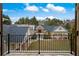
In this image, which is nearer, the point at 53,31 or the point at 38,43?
the point at 53,31

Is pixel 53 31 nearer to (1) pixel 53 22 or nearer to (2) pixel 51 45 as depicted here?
(1) pixel 53 22

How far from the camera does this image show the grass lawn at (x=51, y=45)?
423 cm

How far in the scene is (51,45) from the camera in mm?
4438

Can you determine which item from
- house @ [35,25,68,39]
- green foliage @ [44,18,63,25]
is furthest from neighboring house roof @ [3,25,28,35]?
green foliage @ [44,18,63,25]

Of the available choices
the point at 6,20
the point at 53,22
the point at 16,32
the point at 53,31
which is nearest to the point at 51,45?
the point at 53,31

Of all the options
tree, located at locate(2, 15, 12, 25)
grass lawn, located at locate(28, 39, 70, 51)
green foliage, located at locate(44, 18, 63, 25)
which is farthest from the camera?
grass lawn, located at locate(28, 39, 70, 51)

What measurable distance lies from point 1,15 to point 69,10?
4.97ft

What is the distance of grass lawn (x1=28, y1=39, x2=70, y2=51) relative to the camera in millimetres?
4231

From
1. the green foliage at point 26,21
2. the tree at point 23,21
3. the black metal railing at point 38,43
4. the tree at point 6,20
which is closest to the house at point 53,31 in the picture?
the black metal railing at point 38,43

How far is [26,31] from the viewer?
14.0ft

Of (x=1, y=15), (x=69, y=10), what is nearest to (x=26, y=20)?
(x=1, y=15)

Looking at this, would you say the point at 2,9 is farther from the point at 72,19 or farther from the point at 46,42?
the point at 72,19

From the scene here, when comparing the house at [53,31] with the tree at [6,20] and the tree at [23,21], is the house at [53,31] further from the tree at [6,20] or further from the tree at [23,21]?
the tree at [6,20]

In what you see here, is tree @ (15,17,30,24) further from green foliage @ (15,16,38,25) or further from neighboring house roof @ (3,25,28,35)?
neighboring house roof @ (3,25,28,35)
